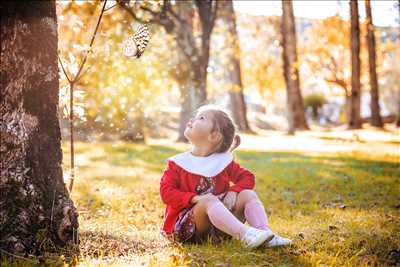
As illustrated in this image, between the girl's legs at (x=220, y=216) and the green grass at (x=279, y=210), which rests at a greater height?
the girl's legs at (x=220, y=216)

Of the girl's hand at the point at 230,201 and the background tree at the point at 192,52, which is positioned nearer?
the girl's hand at the point at 230,201

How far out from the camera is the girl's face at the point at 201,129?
4531 millimetres

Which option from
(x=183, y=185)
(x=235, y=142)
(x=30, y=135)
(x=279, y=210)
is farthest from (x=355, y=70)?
(x=30, y=135)

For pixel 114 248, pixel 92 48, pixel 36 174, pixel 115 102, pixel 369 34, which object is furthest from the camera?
pixel 369 34

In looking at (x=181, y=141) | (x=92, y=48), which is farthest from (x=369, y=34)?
(x=92, y=48)

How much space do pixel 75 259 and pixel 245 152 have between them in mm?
11558

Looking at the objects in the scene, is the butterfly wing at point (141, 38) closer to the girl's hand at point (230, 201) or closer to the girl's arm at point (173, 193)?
the girl's arm at point (173, 193)

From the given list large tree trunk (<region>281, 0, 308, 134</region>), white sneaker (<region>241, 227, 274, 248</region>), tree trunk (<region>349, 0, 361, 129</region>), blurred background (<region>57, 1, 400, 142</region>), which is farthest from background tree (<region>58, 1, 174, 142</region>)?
tree trunk (<region>349, 0, 361, 129</region>)

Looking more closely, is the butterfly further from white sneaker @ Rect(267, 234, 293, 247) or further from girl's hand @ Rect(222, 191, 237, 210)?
white sneaker @ Rect(267, 234, 293, 247)

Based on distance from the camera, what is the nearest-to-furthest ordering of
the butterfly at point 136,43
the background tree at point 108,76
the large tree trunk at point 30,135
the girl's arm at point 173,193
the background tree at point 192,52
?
the large tree trunk at point 30,135, the girl's arm at point 173,193, the butterfly at point 136,43, the background tree at point 108,76, the background tree at point 192,52

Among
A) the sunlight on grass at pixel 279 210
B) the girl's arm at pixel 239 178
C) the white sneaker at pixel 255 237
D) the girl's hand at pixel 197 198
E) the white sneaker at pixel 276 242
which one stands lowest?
the sunlight on grass at pixel 279 210

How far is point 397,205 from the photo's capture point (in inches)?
261

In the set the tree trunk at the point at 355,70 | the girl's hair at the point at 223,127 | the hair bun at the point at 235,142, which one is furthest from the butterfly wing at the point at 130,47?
the tree trunk at the point at 355,70

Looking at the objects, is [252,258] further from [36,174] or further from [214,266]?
[36,174]
